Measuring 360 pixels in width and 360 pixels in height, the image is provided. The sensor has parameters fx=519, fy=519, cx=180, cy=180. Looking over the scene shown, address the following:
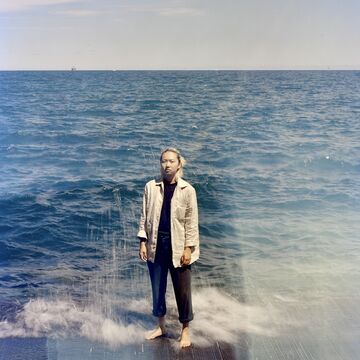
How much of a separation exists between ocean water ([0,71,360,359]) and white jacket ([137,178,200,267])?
102cm

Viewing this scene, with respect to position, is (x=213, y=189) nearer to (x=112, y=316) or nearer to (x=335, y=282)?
(x=335, y=282)

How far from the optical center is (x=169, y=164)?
4426 millimetres

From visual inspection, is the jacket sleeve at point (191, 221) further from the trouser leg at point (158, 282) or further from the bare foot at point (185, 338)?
the bare foot at point (185, 338)

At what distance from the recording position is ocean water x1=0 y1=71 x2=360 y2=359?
5207 millimetres

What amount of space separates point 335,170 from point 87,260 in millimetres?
10779

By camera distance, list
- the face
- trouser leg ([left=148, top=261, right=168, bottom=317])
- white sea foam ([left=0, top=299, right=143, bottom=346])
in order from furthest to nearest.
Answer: white sea foam ([left=0, top=299, right=143, bottom=346]), trouser leg ([left=148, top=261, right=168, bottom=317]), the face

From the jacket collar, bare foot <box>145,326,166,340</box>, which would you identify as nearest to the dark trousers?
bare foot <box>145,326,166,340</box>

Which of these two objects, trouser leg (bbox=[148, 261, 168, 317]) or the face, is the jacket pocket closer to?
the face

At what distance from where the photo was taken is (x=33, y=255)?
898cm

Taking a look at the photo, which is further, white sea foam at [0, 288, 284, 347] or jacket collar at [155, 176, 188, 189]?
white sea foam at [0, 288, 284, 347]

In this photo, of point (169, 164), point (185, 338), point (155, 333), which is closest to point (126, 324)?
point (155, 333)

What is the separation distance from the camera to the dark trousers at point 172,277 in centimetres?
457

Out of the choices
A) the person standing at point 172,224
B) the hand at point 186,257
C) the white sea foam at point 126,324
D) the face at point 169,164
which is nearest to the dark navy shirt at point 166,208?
the person standing at point 172,224

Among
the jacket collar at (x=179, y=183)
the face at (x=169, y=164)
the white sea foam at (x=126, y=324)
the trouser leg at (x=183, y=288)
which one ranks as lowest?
the white sea foam at (x=126, y=324)
